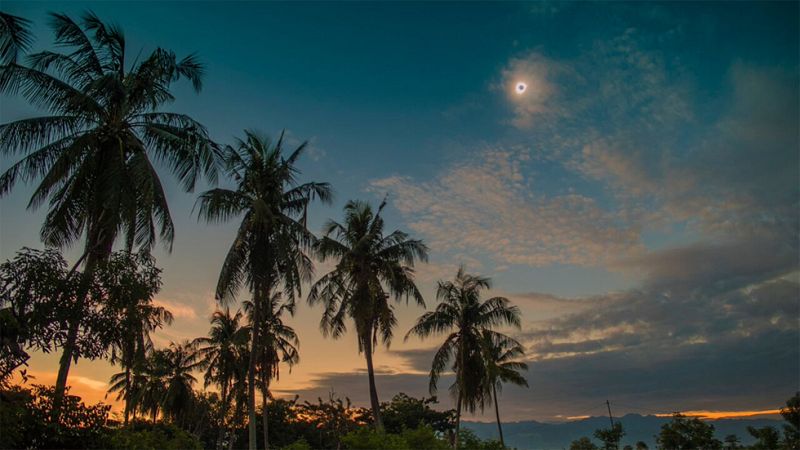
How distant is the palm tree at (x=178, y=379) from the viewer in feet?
144

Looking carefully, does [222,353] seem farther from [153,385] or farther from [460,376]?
[460,376]

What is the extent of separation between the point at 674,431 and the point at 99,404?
53.3m

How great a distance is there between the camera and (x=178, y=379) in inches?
1750

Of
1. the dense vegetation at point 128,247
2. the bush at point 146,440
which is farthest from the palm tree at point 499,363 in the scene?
the bush at point 146,440

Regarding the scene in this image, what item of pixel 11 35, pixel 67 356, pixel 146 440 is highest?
pixel 11 35

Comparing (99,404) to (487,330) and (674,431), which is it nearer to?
(487,330)

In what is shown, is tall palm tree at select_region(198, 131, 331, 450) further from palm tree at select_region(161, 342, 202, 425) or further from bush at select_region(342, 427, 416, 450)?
palm tree at select_region(161, 342, 202, 425)

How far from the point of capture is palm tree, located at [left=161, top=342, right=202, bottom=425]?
44.0 metres

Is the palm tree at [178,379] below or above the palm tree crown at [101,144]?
below

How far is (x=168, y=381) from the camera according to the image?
44875mm

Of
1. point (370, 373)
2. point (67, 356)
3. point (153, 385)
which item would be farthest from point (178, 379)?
point (67, 356)

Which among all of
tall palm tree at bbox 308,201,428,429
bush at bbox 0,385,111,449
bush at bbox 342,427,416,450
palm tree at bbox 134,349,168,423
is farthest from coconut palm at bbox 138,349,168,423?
bush at bbox 342,427,416,450

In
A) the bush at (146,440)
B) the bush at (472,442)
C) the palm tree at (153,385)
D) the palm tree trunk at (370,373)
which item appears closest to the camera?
the bush at (146,440)

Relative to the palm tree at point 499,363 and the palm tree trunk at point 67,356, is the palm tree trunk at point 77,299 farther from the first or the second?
the palm tree at point 499,363
